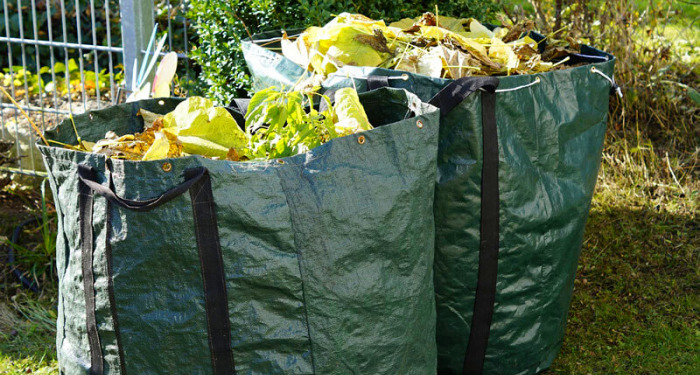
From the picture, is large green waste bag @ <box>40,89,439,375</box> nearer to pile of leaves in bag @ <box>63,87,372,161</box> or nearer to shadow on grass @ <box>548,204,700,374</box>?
pile of leaves in bag @ <box>63,87,372,161</box>

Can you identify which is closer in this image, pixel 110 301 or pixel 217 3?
pixel 110 301

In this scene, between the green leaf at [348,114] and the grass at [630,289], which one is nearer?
the green leaf at [348,114]

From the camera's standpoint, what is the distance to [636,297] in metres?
2.95

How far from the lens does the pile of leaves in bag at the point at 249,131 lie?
5.57 feet

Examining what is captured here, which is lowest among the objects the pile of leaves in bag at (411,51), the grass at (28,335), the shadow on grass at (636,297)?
the grass at (28,335)

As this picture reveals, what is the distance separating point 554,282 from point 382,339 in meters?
0.77

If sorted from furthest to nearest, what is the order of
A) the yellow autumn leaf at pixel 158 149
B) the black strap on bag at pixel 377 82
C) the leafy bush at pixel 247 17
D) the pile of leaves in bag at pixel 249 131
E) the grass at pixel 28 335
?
1. the leafy bush at pixel 247 17
2. the grass at pixel 28 335
3. the black strap on bag at pixel 377 82
4. the pile of leaves in bag at pixel 249 131
5. the yellow autumn leaf at pixel 158 149

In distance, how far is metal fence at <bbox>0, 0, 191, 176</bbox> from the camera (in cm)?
326

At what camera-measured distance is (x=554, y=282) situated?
2217mm

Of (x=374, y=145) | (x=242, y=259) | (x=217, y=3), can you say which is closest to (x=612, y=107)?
(x=217, y=3)

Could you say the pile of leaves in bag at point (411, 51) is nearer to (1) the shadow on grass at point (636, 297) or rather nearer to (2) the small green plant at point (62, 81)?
(1) the shadow on grass at point (636, 297)

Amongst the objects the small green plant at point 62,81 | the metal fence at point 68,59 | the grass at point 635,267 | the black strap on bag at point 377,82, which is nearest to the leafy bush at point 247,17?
the metal fence at point 68,59

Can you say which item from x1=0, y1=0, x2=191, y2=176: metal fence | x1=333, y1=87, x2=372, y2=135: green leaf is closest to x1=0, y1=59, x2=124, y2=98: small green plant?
x1=0, y1=0, x2=191, y2=176: metal fence

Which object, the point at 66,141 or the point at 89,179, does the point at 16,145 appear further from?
the point at 89,179
